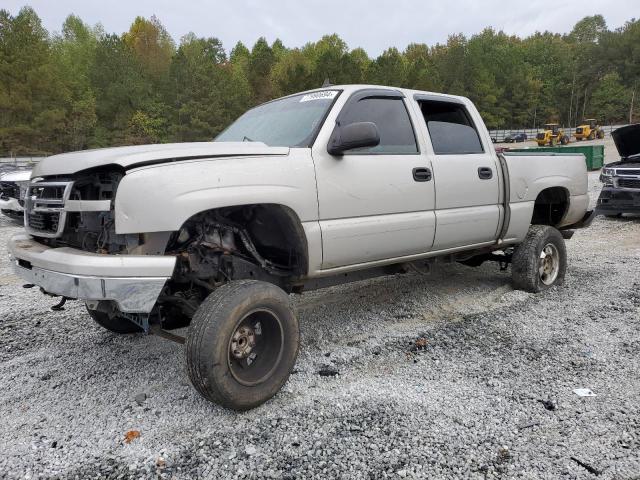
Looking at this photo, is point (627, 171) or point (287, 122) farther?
point (627, 171)

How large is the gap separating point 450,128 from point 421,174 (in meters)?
0.87

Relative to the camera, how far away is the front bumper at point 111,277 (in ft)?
8.34

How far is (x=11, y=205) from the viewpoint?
31.2 feet

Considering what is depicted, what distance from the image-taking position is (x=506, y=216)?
479 centimetres

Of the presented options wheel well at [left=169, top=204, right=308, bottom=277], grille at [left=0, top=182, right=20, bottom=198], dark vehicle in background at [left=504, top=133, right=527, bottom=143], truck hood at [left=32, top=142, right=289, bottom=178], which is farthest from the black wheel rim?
dark vehicle in background at [left=504, top=133, right=527, bottom=143]

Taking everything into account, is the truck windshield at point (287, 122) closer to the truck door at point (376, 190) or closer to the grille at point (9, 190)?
the truck door at point (376, 190)

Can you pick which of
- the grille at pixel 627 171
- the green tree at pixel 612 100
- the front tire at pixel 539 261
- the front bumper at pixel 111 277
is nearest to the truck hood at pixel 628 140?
the grille at pixel 627 171

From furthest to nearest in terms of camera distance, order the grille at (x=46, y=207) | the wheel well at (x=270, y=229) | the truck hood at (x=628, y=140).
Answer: the truck hood at (x=628, y=140), the wheel well at (x=270, y=229), the grille at (x=46, y=207)

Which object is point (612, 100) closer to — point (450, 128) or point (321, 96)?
point (450, 128)

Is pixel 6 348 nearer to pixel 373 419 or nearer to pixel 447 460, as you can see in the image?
pixel 373 419

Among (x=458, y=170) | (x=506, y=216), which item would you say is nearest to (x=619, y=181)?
(x=506, y=216)

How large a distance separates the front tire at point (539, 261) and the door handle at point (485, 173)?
40.3 inches

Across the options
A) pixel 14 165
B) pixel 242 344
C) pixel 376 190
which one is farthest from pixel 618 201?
pixel 14 165

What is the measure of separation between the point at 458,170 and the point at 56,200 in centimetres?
313
